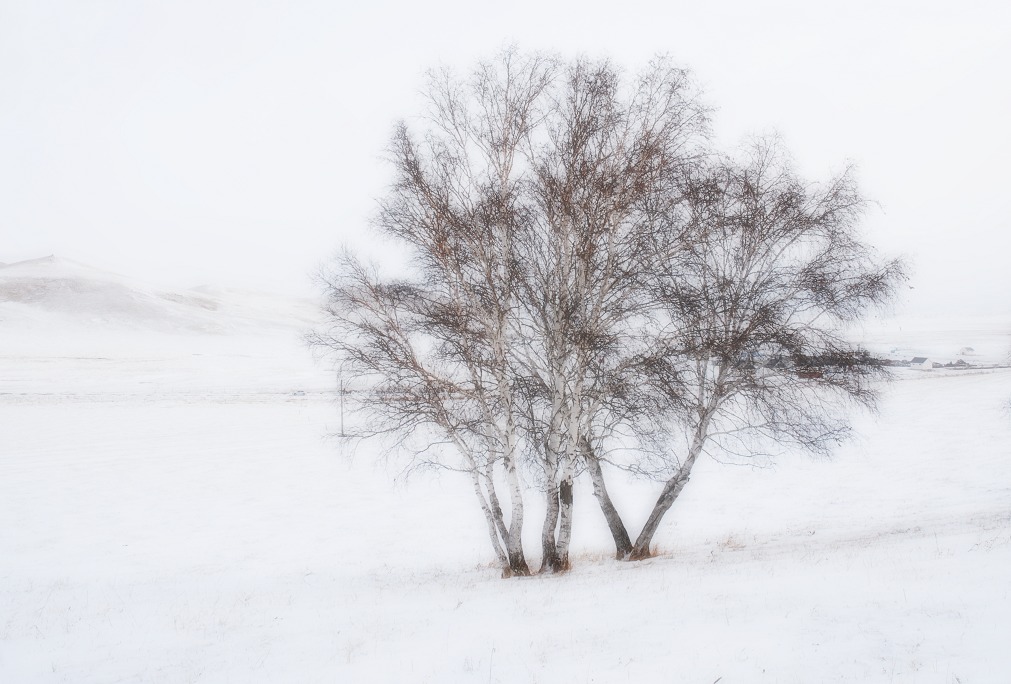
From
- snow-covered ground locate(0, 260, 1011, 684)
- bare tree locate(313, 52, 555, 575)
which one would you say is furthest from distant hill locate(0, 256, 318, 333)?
bare tree locate(313, 52, 555, 575)

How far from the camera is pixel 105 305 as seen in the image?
114500 millimetres

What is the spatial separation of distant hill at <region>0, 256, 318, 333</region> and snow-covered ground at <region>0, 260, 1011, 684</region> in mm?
74924

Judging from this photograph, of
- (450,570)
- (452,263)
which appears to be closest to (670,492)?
(450,570)

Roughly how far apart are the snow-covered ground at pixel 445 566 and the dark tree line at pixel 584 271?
3.09 meters

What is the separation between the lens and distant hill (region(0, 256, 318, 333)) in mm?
105250

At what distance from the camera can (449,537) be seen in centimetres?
1892

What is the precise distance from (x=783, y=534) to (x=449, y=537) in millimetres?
9873

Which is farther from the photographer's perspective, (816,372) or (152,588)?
(152,588)

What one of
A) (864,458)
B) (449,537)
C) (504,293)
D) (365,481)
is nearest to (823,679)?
(504,293)

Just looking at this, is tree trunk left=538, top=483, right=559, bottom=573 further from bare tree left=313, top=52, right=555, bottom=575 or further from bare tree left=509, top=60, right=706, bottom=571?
bare tree left=313, top=52, right=555, bottom=575

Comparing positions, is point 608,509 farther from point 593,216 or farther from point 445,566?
point 593,216

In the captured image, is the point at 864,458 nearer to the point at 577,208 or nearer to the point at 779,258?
the point at 779,258

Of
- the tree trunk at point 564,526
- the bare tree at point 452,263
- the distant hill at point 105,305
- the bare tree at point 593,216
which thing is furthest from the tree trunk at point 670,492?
the distant hill at point 105,305

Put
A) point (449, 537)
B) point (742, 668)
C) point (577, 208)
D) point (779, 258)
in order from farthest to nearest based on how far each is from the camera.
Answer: point (449, 537)
point (779, 258)
point (577, 208)
point (742, 668)
